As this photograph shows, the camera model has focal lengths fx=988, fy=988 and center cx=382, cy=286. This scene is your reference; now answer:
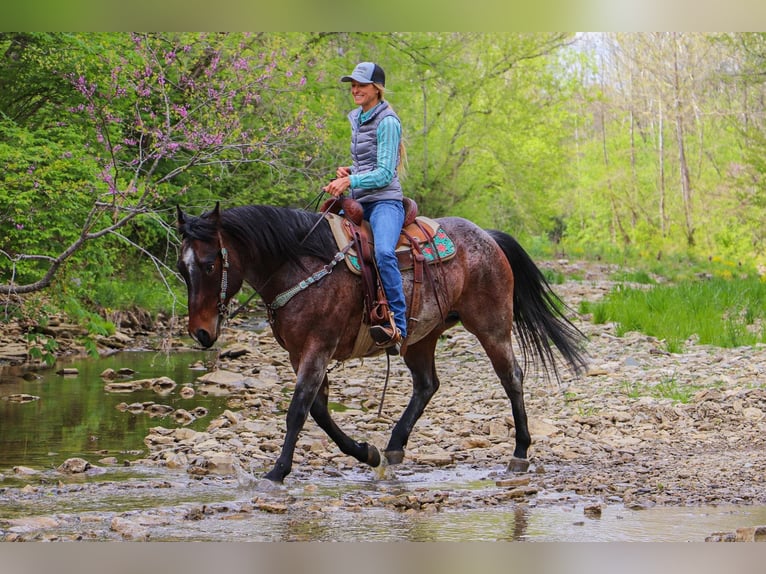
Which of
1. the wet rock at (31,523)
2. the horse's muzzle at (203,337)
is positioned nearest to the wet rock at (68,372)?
the horse's muzzle at (203,337)

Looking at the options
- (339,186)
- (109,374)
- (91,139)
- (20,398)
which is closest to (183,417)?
(20,398)

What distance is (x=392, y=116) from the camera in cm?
657

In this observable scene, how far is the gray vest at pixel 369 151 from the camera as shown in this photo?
6613 millimetres

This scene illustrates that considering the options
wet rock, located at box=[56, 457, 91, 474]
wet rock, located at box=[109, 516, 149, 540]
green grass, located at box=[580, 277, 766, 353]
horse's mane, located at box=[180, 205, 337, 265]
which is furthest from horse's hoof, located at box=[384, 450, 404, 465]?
green grass, located at box=[580, 277, 766, 353]

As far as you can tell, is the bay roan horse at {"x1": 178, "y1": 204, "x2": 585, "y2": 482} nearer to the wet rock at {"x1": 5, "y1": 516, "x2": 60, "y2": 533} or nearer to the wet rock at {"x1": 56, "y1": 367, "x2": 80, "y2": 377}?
the wet rock at {"x1": 5, "y1": 516, "x2": 60, "y2": 533}

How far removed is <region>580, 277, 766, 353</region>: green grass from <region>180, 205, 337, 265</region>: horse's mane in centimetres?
635

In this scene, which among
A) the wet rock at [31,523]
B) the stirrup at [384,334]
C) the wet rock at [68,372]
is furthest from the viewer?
the wet rock at [68,372]

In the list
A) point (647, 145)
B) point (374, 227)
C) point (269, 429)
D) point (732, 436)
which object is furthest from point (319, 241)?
point (647, 145)

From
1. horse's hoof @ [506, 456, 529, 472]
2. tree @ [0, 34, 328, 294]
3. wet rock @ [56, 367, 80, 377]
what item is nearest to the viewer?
horse's hoof @ [506, 456, 529, 472]

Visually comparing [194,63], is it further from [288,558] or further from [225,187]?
[288,558]

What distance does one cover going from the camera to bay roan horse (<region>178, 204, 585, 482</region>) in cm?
610

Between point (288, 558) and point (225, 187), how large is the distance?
12.3 meters

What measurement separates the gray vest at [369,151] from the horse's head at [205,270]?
3.69ft

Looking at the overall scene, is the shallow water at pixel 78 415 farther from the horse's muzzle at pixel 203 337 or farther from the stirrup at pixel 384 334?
the stirrup at pixel 384 334
